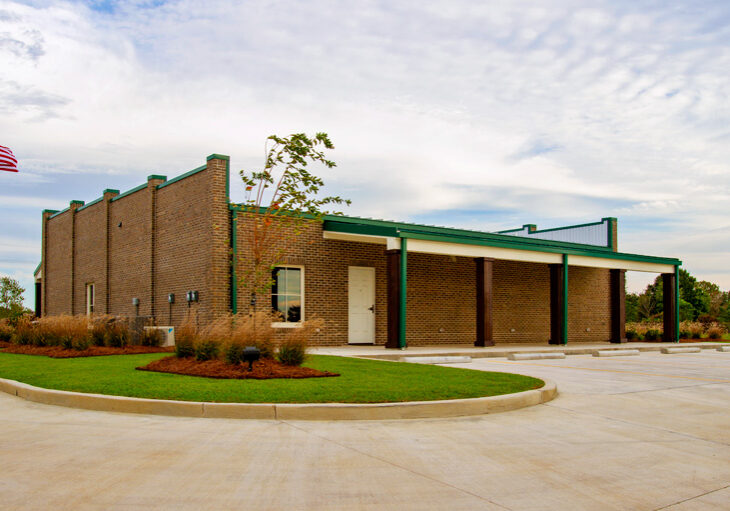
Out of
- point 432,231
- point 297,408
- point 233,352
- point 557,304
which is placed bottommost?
point 297,408

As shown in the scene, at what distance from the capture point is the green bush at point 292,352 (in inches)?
453

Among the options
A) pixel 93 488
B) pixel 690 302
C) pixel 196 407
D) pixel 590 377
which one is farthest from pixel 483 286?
pixel 690 302

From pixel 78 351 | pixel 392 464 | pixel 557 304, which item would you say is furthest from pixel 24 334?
pixel 557 304

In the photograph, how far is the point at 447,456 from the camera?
6227mm

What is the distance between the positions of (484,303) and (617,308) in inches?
291

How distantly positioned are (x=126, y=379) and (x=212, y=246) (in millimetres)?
7699

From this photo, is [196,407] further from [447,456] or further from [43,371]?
[43,371]

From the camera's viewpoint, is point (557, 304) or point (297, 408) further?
point (557, 304)

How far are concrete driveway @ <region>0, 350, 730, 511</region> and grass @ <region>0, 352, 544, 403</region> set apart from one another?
0.71 m

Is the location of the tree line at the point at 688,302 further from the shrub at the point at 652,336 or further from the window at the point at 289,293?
the window at the point at 289,293

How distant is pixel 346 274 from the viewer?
20.0 metres

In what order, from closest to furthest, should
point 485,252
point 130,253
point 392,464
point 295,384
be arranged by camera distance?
point 392,464 < point 295,384 < point 485,252 < point 130,253

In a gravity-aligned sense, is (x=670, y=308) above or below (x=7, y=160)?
below

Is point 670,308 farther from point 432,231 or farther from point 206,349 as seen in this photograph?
point 206,349
